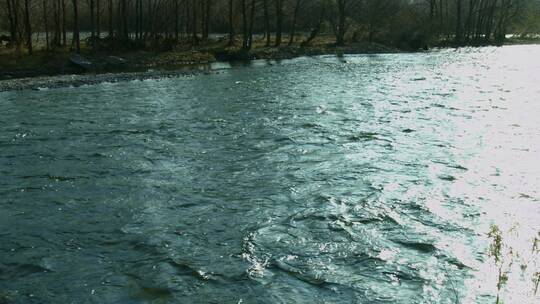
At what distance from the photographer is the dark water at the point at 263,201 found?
858cm

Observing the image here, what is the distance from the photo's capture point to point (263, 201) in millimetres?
12172

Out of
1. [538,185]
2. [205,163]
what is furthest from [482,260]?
[205,163]

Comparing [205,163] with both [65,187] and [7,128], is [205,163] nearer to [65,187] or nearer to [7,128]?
[65,187]

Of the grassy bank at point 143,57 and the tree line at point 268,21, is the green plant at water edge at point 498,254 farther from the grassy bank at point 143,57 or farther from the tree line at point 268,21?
the tree line at point 268,21

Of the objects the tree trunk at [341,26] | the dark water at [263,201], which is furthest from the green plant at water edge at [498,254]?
the tree trunk at [341,26]

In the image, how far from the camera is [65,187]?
13.3m

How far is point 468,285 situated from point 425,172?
6051 millimetres

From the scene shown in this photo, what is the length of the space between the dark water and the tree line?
3833cm

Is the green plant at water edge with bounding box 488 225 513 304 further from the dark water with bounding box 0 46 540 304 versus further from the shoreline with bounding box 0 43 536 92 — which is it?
the shoreline with bounding box 0 43 536 92

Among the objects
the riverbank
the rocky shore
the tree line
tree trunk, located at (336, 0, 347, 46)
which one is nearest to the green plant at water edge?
the rocky shore

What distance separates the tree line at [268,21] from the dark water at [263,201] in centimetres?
3833

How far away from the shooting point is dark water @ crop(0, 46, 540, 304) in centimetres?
858

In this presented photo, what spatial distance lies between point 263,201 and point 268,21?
6255 centimetres

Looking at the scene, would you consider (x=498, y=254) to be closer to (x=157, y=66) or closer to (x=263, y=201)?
(x=263, y=201)
